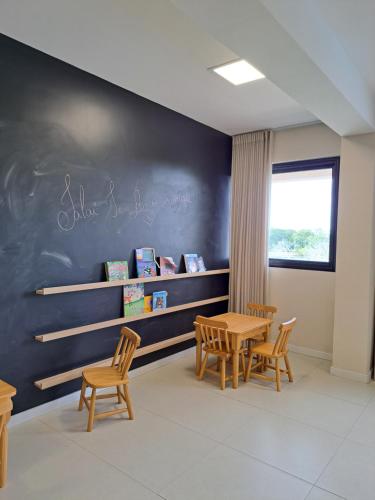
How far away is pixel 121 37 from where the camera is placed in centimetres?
259

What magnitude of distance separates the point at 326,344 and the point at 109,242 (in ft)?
9.73

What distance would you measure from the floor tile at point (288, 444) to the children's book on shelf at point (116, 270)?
5.58 feet

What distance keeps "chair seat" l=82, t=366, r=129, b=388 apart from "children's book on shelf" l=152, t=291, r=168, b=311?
3.30 feet

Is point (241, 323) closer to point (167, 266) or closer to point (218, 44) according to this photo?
point (167, 266)

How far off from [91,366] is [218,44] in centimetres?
288

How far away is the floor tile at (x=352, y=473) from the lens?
2104mm

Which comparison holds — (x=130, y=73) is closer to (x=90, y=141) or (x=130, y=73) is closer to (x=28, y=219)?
(x=90, y=141)

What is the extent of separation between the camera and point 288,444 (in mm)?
2582

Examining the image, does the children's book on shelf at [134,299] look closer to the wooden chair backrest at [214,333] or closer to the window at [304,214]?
the wooden chair backrest at [214,333]

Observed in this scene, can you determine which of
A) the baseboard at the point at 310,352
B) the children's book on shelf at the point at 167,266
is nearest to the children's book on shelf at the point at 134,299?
the children's book on shelf at the point at 167,266

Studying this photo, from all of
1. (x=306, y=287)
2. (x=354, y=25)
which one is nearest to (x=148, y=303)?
(x=306, y=287)

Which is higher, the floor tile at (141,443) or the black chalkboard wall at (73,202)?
the black chalkboard wall at (73,202)

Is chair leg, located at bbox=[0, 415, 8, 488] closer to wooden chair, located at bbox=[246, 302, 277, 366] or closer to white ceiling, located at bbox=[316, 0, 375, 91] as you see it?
wooden chair, located at bbox=[246, 302, 277, 366]

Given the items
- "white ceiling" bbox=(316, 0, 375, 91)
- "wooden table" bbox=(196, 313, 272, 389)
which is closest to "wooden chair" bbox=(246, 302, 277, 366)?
"wooden table" bbox=(196, 313, 272, 389)
